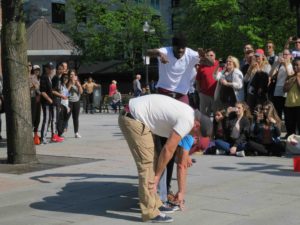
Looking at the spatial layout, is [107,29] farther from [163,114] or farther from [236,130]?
[163,114]

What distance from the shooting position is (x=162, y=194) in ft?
21.0

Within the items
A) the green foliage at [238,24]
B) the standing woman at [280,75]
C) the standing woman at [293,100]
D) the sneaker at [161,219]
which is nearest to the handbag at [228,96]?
the standing woman at [280,75]

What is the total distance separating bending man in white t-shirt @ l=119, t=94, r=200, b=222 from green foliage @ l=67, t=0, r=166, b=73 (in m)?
38.3

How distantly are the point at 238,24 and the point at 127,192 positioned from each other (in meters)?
31.3

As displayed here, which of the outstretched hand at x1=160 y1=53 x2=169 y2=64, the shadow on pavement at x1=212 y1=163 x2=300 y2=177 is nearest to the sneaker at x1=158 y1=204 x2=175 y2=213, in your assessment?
the outstretched hand at x1=160 y1=53 x2=169 y2=64

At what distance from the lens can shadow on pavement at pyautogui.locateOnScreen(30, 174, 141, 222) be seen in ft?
20.9

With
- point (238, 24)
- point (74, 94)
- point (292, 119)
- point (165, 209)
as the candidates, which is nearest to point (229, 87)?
point (292, 119)

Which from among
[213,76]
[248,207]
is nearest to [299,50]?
[213,76]

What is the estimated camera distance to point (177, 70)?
725cm

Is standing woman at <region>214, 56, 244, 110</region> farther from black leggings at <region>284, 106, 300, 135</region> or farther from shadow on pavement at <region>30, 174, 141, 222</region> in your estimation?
shadow on pavement at <region>30, 174, 141, 222</region>

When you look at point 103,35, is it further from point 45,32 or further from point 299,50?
point 299,50

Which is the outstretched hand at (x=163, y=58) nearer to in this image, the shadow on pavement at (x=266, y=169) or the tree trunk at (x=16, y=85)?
the shadow on pavement at (x=266, y=169)

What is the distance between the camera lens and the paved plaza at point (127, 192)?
6.06 meters

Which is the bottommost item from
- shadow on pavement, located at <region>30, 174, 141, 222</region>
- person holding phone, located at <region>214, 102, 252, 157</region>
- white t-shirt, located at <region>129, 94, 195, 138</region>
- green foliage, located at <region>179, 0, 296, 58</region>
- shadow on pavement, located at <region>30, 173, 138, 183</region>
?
shadow on pavement, located at <region>30, 174, 141, 222</region>
